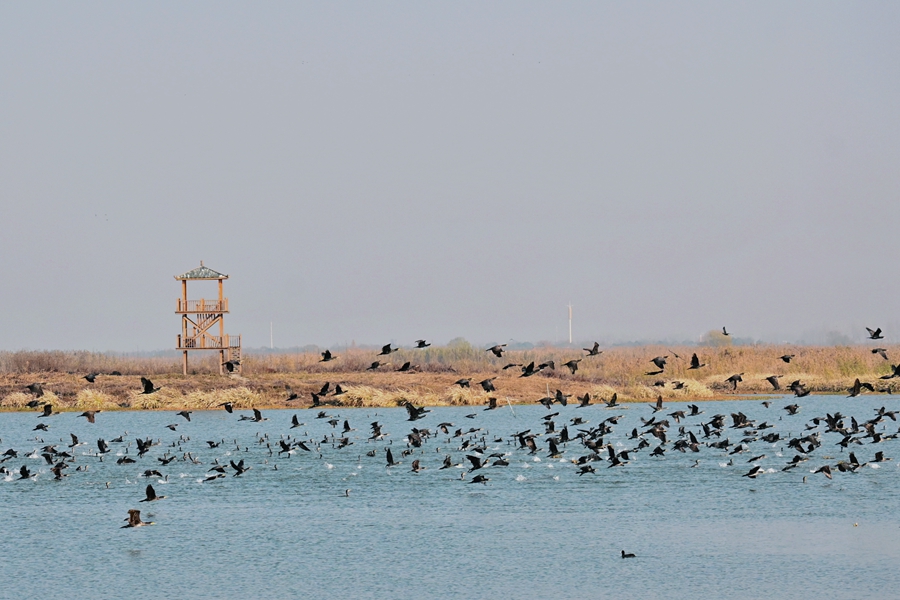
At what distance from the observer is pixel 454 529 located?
28719 millimetres

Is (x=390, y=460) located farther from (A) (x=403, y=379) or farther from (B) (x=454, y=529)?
(A) (x=403, y=379)

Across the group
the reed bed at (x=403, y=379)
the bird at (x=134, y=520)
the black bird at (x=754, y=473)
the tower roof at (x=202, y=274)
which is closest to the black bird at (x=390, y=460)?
the bird at (x=134, y=520)

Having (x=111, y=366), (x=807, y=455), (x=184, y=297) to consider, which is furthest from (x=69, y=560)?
(x=111, y=366)

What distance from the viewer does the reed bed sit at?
64.2m

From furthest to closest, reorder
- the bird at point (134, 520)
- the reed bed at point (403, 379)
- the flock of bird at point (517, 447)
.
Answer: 1. the reed bed at point (403, 379)
2. the flock of bird at point (517, 447)
3. the bird at point (134, 520)

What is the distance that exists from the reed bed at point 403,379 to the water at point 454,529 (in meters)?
19.9

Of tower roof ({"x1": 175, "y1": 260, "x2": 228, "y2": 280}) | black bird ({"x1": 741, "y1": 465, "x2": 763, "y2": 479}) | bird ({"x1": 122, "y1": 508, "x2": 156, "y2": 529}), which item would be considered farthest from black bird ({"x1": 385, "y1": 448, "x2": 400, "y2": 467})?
tower roof ({"x1": 175, "y1": 260, "x2": 228, "y2": 280})

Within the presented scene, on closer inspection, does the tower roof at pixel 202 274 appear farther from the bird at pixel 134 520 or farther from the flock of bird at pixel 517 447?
the bird at pixel 134 520

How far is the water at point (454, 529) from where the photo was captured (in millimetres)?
23031

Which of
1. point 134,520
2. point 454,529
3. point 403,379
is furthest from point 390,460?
point 403,379

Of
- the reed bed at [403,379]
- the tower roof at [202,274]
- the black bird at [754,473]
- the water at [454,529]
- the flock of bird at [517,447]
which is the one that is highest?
the tower roof at [202,274]

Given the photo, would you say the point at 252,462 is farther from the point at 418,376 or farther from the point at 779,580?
the point at 418,376

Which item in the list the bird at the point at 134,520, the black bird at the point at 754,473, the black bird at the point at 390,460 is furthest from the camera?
the black bird at the point at 390,460

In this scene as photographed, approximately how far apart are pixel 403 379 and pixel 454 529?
138 feet
